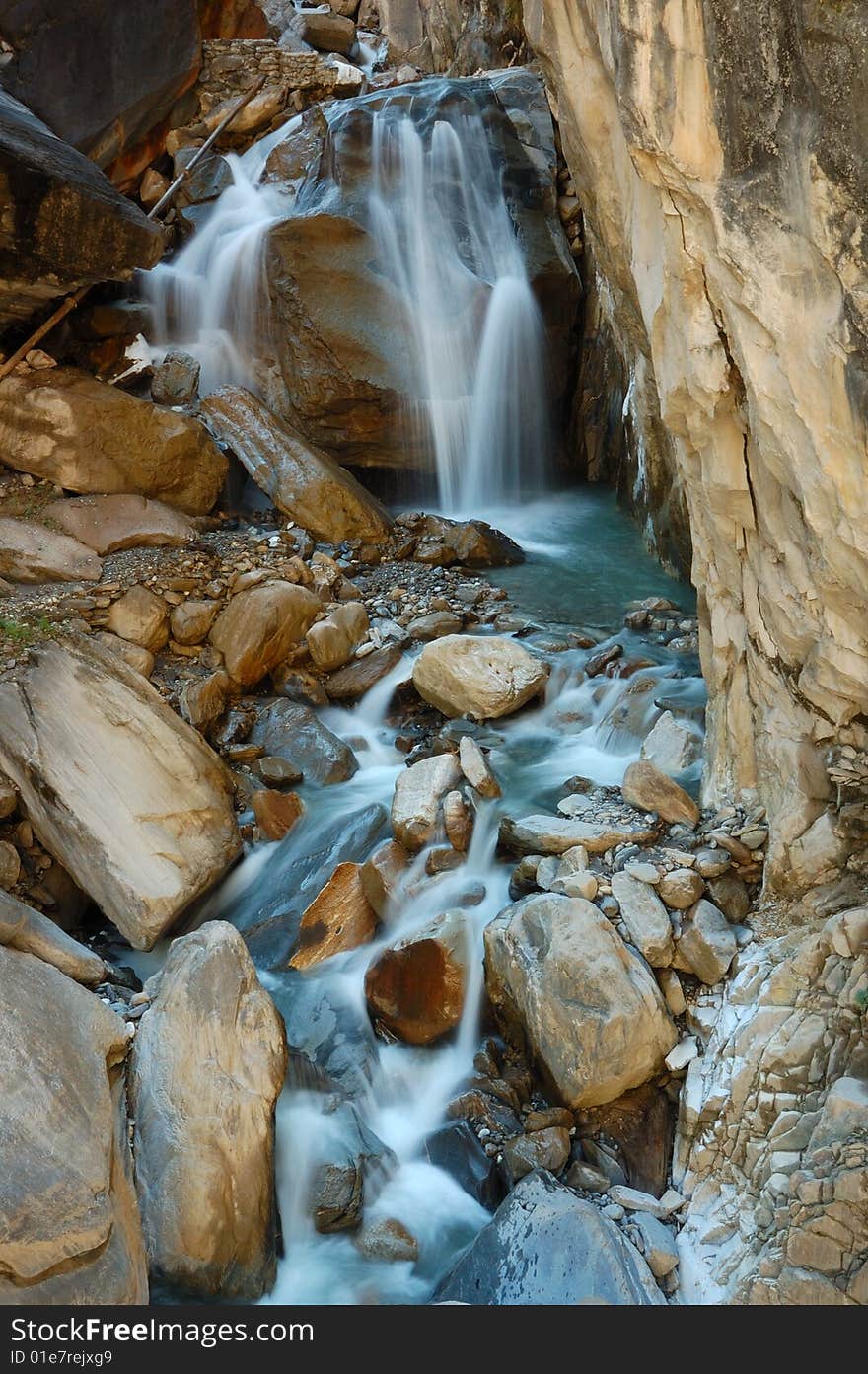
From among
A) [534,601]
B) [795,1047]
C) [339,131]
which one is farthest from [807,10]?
[339,131]

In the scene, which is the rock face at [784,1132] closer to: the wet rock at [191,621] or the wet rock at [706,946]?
the wet rock at [706,946]

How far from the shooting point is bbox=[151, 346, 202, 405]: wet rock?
28.6ft

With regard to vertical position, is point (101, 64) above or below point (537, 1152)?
above

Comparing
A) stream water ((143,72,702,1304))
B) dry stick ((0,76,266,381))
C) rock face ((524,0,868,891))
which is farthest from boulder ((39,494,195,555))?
rock face ((524,0,868,891))

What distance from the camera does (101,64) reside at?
1026 cm

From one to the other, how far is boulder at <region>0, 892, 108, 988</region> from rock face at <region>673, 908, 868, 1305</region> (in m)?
2.11

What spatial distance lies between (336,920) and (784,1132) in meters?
2.08

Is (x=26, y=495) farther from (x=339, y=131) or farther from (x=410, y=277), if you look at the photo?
(x=339, y=131)

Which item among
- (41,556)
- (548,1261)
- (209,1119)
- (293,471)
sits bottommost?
(548,1261)

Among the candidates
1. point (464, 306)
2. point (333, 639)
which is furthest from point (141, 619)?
point (464, 306)

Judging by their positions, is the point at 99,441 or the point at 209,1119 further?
the point at 99,441

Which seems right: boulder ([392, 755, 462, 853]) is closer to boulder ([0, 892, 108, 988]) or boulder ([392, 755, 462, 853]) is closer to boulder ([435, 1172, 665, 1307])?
boulder ([0, 892, 108, 988])

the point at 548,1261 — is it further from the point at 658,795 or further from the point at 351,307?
the point at 351,307

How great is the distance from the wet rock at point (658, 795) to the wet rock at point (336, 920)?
49.0 inches
